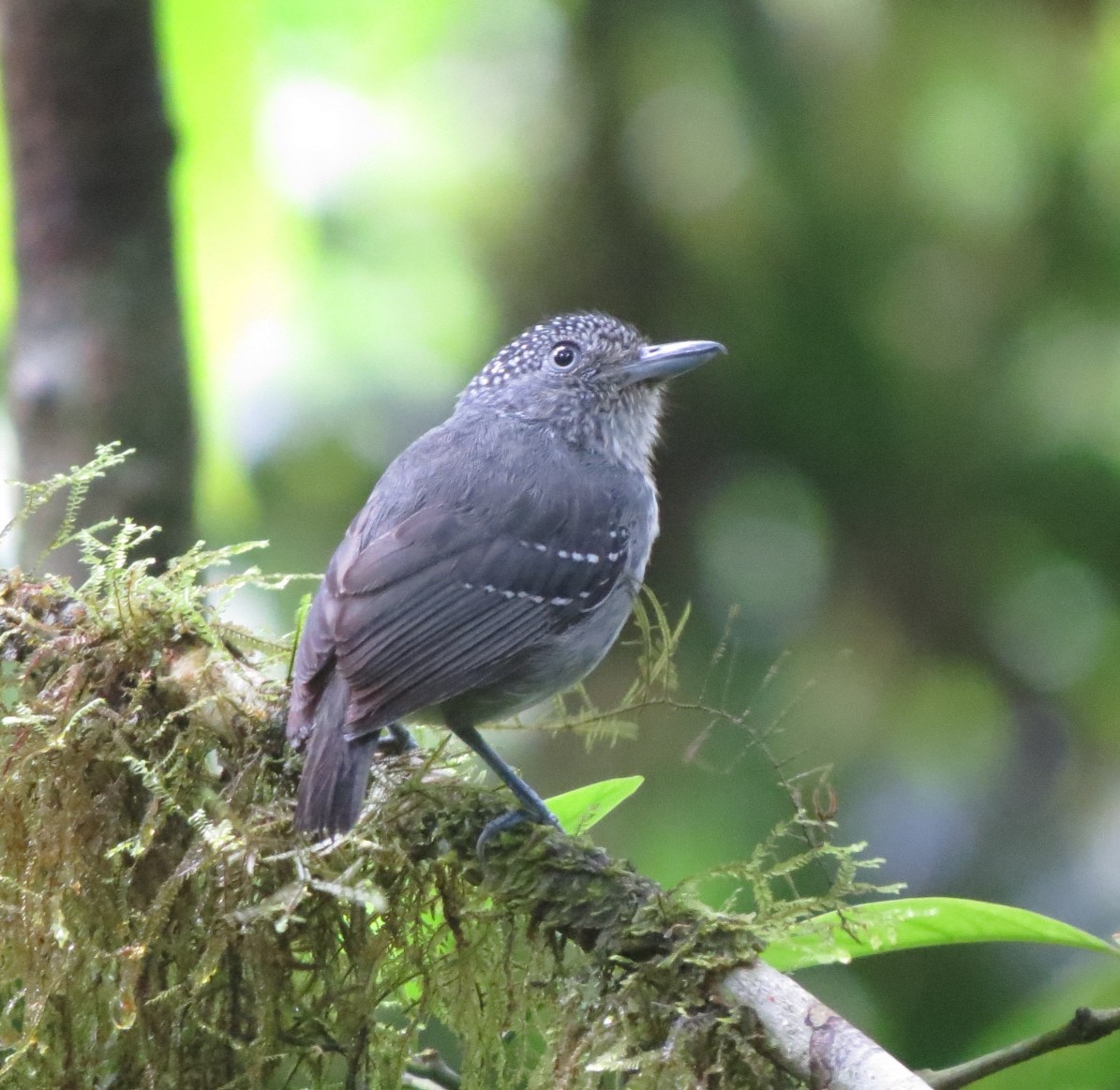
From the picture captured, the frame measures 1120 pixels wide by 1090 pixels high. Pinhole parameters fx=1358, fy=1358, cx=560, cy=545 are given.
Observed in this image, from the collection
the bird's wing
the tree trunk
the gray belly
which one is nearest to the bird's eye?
the bird's wing

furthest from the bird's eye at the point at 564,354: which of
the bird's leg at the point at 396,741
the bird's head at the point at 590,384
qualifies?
the bird's leg at the point at 396,741

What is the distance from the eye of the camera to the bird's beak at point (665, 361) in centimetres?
352

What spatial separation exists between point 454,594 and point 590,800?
71 cm

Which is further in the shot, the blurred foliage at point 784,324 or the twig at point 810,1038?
the blurred foliage at point 784,324

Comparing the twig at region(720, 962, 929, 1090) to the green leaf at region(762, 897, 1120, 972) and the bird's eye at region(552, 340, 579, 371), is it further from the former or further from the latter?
the bird's eye at region(552, 340, 579, 371)

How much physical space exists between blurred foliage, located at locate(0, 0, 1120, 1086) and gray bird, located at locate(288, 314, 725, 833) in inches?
27.3

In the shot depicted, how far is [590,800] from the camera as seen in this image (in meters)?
2.38

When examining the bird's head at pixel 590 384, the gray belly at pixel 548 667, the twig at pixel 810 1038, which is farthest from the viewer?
the bird's head at pixel 590 384

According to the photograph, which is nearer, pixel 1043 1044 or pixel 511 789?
pixel 1043 1044

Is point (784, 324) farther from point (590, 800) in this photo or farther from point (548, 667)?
point (590, 800)

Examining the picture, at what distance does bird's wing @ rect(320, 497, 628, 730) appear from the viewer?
2678 mm

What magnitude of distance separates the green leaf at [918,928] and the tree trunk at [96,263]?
5.59ft

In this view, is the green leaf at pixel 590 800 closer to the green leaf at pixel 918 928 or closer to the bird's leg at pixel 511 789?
the bird's leg at pixel 511 789

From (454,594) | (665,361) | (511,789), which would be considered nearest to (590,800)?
(511,789)
